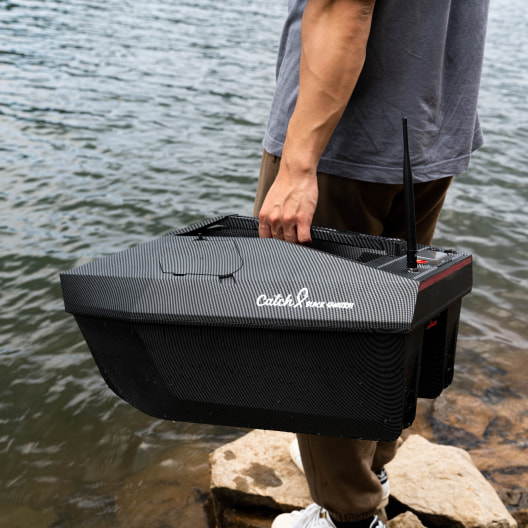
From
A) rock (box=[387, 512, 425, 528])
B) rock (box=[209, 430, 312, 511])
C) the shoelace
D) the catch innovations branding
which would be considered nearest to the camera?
the catch innovations branding

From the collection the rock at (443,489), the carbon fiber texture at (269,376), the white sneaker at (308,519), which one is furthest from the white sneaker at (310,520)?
the carbon fiber texture at (269,376)


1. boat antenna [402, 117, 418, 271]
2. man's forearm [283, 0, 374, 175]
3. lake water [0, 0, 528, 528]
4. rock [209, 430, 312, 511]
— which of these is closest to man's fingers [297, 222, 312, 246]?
man's forearm [283, 0, 374, 175]

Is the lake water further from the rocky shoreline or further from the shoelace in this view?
the shoelace

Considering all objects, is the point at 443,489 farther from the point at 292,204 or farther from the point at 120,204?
the point at 120,204

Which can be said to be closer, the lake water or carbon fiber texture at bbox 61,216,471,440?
carbon fiber texture at bbox 61,216,471,440

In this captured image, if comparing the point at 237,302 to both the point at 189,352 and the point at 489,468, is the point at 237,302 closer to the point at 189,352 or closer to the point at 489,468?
the point at 189,352

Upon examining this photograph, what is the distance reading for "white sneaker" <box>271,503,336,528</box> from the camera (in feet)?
6.57

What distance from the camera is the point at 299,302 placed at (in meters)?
1.30

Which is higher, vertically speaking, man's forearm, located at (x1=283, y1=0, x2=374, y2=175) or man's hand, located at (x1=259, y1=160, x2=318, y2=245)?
man's forearm, located at (x1=283, y1=0, x2=374, y2=175)

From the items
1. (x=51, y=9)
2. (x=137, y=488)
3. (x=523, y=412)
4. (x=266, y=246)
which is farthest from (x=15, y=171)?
(x=51, y=9)

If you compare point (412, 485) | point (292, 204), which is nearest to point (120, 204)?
point (412, 485)

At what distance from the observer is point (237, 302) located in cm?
133

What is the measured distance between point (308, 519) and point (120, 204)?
4194 mm

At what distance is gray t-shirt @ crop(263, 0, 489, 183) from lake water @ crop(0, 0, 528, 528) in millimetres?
1688
